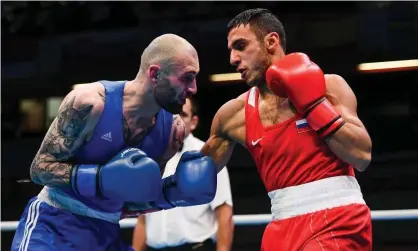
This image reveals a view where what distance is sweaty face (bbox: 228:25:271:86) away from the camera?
237cm

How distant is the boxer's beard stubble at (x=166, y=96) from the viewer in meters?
2.25

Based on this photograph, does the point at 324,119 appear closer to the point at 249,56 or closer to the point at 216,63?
the point at 249,56

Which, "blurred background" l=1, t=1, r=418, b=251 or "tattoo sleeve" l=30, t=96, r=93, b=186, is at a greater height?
"tattoo sleeve" l=30, t=96, r=93, b=186

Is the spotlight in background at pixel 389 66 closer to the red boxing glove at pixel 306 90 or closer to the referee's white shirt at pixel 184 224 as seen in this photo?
the referee's white shirt at pixel 184 224

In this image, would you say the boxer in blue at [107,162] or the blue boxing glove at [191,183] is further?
the blue boxing glove at [191,183]

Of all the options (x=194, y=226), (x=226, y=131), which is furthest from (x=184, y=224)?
(x=226, y=131)

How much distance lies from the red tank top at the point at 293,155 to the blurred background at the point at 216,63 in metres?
4.58

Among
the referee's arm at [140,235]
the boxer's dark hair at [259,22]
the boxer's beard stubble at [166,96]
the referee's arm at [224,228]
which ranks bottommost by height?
the referee's arm at [140,235]

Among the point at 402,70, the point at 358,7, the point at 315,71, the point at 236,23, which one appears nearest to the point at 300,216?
the point at 315,71

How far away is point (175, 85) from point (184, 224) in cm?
131

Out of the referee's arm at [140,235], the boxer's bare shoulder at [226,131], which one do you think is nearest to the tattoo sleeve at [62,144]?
the boxer's bare shoulder at [226,131]

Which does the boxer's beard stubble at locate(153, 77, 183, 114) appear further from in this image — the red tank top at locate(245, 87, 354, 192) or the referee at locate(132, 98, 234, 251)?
the referee at locate(132, 98, 234, 251)

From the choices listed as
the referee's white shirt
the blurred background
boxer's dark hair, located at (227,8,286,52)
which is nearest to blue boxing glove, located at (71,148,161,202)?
boxer's dark hair, located at (227,8,286,52)

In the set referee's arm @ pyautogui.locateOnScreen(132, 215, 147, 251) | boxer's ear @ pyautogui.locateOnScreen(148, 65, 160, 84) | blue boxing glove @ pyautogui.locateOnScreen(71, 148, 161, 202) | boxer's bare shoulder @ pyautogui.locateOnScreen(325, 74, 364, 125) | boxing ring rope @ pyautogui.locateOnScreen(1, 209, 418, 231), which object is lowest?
referee's arm @ pyautogui.locateOnScreen(132, 215, 147, 251)
